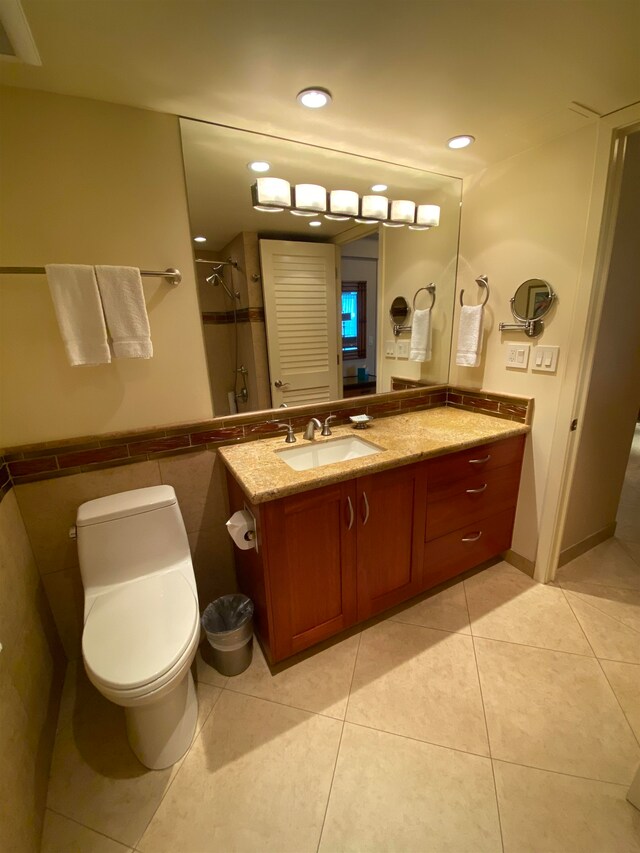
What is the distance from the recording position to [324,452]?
1710mm

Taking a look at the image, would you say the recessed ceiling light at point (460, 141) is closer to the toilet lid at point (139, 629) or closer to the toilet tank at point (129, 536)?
the toilet tank at point (129, 536)

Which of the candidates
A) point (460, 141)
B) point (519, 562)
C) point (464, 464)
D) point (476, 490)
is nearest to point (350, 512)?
point (464, 464)

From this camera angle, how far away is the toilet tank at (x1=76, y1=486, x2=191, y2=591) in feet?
4.23

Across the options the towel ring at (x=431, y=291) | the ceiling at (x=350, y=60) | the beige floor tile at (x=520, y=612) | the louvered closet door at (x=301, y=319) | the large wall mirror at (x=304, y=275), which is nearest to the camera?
the ceiling at (x=350, y=60)

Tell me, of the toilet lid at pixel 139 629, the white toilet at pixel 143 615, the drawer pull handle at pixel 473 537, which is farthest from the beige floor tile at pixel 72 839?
the drawer pull handle at pixel 473 537

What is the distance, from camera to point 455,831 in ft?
3.28

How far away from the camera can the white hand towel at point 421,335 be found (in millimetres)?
2152

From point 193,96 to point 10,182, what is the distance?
0.68 metres

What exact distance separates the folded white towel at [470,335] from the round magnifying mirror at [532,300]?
0.18 metres

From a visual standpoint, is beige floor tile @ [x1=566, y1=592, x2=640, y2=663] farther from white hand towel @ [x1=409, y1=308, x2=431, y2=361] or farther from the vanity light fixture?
the vanity light fixture

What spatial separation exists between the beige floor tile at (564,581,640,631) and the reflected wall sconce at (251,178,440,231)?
86.4 inches

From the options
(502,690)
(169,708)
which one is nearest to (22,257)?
(169,708)

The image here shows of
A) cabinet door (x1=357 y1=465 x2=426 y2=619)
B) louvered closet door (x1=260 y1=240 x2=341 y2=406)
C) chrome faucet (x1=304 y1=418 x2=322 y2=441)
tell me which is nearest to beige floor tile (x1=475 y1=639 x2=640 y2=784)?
cabinet door (x1=357 y1=465 x2=426 y2=619)

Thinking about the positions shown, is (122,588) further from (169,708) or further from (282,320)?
(282,320)
